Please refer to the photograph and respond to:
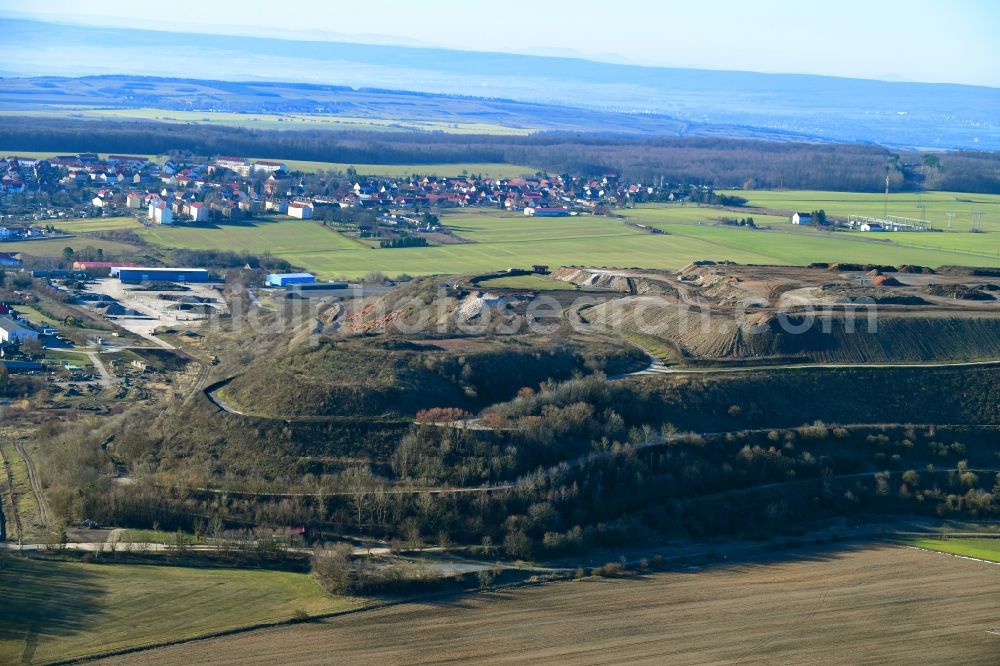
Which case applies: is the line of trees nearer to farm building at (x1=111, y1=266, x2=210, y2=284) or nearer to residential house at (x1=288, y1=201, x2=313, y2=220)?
residential house at (x1=288, y1=201, x2=313, y2=220)

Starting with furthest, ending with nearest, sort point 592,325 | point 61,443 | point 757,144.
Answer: point 757,144, point 592,325, point 61,443

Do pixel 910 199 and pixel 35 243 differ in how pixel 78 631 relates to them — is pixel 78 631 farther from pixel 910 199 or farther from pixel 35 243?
pixel 910 199

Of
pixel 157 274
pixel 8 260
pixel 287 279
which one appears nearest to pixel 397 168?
pixel 8 260

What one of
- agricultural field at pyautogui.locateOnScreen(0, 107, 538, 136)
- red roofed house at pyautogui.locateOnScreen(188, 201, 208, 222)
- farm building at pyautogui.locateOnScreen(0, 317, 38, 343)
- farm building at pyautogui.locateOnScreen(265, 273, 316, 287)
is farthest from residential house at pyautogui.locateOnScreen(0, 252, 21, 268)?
agricultural field at pyautogui.locateOnScreen(0, 107, 538, 136)

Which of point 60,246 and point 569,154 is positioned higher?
point 569,154

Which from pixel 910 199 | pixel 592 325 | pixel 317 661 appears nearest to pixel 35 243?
pixel 592 325

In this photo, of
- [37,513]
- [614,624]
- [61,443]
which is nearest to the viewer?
[614,624]

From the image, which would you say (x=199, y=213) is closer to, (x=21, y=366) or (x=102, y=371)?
(x=21, y=366)

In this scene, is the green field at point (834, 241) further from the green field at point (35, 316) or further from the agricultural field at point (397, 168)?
the green field at point (35, 316)
